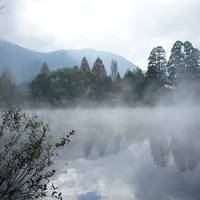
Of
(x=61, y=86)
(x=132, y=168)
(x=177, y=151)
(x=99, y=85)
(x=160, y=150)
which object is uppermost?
(x=99, y=85)

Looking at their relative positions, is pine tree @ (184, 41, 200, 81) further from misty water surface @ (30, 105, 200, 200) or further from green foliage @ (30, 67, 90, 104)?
misty water surface @ (30, 105, 200, 200)

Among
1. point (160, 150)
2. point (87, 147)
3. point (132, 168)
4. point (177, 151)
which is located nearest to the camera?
point (132, 168)

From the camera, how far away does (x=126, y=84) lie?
66312mm

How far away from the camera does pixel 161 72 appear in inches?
2458

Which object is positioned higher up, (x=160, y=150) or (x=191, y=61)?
(x=191, y=61)

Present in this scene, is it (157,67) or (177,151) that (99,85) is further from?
(177,151)

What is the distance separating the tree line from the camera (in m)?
58.8

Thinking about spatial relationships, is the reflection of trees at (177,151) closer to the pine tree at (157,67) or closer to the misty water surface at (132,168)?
the misty water surface at (132,168)

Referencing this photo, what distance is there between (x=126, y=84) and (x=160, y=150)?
4545 cm

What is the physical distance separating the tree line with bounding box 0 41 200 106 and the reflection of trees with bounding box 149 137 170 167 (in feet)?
103

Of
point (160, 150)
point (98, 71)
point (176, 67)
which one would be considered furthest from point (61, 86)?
point (160, 150)

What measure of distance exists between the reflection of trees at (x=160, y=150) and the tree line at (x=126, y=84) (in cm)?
3139

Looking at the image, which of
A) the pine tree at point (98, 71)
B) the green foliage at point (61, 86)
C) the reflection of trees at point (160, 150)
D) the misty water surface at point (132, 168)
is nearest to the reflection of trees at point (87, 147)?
the misty water surface at point (132, 168)

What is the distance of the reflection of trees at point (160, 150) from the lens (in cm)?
1823
